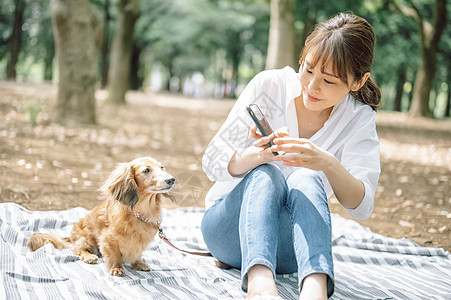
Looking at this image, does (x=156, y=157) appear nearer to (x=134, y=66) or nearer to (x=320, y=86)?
(x=320, y=86)

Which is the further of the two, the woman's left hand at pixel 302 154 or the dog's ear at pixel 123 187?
the dog's ear at pixel 123 187

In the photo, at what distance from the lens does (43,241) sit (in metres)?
2.87

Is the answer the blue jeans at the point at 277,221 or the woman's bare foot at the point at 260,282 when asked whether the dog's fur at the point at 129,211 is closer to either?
the blue jeans at the point at 277,221

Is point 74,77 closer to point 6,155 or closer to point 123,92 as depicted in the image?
point 6,155

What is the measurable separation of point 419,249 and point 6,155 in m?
5.31

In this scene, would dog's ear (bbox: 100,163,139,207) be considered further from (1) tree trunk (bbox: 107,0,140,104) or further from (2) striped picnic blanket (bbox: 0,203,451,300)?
(1) tree trunk (bbox: 107,0,140,104)

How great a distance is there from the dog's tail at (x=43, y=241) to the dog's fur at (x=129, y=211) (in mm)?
285

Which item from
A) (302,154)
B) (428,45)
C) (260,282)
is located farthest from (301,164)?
(428,45)

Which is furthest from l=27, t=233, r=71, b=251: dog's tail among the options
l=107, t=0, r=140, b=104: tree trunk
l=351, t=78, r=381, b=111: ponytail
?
l=107, t=0, r=140, b=104: tree trunk

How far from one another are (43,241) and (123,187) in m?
0.76

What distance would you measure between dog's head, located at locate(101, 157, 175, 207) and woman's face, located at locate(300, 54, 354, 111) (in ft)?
2.96

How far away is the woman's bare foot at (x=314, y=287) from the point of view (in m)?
1.87

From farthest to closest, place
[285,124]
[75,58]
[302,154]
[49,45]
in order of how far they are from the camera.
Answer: [49,45] < [75,58] < [285,124] < [302,154]

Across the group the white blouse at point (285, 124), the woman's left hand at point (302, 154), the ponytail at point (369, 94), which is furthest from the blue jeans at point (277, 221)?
the ponytail at point (369, 94)
